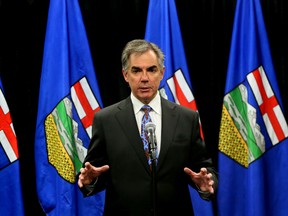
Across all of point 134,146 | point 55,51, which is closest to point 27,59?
point 55,51

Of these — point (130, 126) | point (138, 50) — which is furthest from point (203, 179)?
point (138, 50)

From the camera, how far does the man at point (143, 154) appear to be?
7.22 feet

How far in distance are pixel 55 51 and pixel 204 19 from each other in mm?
1268

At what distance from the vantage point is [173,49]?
369cm

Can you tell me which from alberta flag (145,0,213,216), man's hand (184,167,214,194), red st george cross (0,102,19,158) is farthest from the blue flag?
man's hand (184,167,214,194)

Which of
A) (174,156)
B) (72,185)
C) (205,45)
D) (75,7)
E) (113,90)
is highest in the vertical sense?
(75,7)

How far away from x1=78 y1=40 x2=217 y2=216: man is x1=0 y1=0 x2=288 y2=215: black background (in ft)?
4.81

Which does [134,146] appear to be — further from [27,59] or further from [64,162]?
[27,59]

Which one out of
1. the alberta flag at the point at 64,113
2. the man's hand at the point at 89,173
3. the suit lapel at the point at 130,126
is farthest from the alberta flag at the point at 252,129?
the man's hand at the point at 89,173

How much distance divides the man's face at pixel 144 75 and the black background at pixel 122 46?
4.81ft

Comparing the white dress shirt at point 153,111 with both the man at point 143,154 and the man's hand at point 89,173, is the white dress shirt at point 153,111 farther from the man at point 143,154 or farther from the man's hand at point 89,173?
the man's hand at point 89,173

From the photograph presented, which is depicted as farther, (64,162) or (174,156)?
(64,162)

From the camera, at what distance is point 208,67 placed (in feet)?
12.7

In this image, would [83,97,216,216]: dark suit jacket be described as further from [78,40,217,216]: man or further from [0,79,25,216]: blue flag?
[0,79,25,216]: blue flag
